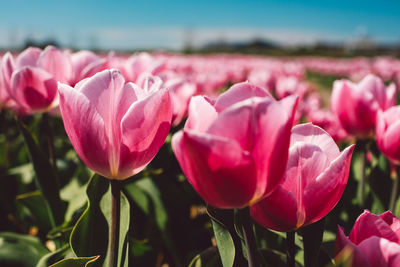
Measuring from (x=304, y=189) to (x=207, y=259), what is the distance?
367mm

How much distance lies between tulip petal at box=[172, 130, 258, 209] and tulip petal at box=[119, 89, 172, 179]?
14cm

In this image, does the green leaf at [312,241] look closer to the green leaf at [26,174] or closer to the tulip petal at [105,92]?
the tulip petal at [105,92]

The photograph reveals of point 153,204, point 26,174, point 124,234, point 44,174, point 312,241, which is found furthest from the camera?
point 26,174

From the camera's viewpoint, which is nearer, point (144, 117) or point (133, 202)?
point (144, 117)

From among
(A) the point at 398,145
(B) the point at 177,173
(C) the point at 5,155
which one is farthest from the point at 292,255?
(C) the point at 5,155

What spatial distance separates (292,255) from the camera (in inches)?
25.3

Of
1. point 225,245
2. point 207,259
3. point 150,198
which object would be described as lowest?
point 150,198

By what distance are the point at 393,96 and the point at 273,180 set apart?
115cm

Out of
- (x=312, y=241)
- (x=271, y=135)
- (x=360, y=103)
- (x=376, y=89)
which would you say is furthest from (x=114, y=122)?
(x=376, y=89)

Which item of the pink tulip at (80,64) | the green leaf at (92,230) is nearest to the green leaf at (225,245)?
the green leaf at (92,230)

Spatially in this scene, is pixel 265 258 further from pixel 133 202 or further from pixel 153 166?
pixel 153 166

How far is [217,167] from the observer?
1.60 feet

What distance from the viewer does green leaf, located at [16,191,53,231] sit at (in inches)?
52.4

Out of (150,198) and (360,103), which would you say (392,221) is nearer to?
(360,103)
